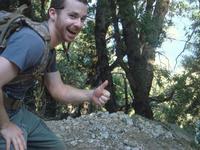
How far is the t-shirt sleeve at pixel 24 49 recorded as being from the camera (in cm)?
225

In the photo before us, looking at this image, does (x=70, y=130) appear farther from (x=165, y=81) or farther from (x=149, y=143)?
(x=165, y=81)

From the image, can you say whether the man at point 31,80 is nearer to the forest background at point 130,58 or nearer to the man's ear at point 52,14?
the man's ear at point 52,14

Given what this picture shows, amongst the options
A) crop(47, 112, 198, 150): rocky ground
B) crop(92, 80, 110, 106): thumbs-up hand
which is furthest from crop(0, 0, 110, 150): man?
crop(47, 112, 198, 150): rocky ground

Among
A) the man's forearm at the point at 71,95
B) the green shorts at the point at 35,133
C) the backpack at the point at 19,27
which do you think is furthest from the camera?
the man's forearm at the point at 71,95

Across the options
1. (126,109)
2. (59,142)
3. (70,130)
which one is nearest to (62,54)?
(126,109)

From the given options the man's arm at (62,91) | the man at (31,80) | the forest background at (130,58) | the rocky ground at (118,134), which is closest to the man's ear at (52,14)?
the man at (31,80)

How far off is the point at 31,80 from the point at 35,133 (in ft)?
1.22

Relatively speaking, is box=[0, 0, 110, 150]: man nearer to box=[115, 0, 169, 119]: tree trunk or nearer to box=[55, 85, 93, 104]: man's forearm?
box=[55, 85, 93, 104]: man's forearm

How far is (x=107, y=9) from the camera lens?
30.9ft

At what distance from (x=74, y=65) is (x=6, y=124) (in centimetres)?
878

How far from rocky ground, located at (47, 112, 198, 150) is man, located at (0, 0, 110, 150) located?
3.02m

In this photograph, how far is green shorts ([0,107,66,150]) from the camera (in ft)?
8.80

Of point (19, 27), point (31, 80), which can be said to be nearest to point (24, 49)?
point (19, 27)

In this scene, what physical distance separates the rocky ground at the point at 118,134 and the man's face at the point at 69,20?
11.1ft
